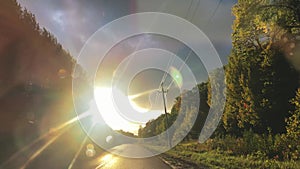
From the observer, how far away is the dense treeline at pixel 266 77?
21.7 m

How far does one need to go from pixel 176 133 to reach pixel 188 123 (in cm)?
433

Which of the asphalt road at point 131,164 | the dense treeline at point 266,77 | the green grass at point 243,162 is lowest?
the green grass at point 243,162

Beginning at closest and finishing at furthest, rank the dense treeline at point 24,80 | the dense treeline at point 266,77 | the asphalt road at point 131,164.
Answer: the asphalt road at point 131,164 → the dense treeline at point 266,77 → the dense treeline at point 24,80

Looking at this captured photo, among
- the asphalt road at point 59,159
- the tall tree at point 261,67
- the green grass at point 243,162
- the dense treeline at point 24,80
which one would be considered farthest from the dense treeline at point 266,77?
the dense treeline at point 24,80

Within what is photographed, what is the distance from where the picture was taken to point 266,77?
3003cm

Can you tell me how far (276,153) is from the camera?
21.5 metres

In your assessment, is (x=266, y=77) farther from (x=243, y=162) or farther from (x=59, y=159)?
(x=59, y=159)

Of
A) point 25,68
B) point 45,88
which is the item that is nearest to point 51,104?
point 45,88

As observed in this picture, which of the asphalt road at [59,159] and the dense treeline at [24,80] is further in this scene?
the dense treeline at [24,80]

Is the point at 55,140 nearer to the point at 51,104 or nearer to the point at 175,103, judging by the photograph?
the point at 51,104

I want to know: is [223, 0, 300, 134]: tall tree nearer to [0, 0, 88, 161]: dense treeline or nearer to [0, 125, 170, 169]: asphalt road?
[0, 125, 170, 169]: asphalt road

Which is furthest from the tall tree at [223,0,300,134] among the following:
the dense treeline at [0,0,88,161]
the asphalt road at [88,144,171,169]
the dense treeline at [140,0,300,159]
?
the dense treeline at [0,0,88,161]

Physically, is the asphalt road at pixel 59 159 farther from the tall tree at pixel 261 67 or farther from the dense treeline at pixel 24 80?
the tall tree at pixel 261 67

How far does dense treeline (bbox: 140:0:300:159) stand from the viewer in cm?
2169
